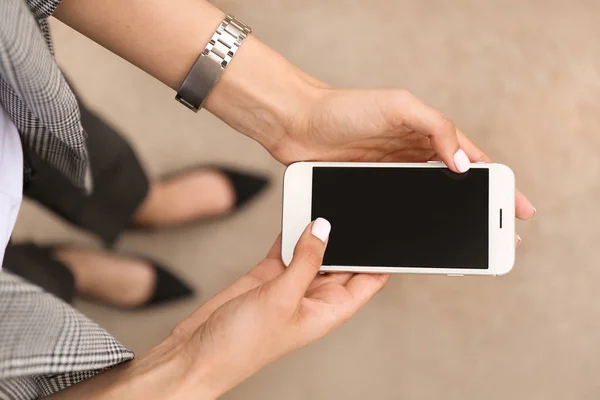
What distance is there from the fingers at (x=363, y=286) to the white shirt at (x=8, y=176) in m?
0.35

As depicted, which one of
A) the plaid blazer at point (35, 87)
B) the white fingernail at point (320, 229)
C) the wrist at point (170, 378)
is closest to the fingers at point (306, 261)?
the white fingernail at point (320, 229)

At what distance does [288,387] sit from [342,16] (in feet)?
2.17

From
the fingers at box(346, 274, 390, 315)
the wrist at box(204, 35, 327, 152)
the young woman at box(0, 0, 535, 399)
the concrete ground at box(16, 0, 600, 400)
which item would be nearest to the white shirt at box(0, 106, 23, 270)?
the young woman at box(0, 0, 535, 399)

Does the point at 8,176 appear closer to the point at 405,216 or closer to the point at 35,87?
the point at 35,87

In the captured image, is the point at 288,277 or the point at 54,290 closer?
the point at 288,277

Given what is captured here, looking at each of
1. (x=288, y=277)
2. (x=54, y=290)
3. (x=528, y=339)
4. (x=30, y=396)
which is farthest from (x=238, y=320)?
(x=528, y=339)

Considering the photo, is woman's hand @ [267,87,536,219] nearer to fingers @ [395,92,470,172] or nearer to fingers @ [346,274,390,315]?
fingers @ [395,92,470,172]

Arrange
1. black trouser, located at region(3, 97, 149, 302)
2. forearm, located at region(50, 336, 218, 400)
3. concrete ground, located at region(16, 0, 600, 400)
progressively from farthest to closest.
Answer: concrete ground, located at region(16, 0, 600, 400) → black trouser, located at region(3, 97, 149, 302) → forearm, located at region(50, 336, 218, 400)

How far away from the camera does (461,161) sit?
24.1 inches

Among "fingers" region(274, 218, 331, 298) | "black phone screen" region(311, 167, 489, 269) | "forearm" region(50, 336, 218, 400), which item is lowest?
"forearm" region(50, 336, 218, 400)

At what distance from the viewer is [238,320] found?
50cm

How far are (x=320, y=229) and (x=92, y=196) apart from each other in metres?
0.39

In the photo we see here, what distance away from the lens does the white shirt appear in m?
0.45

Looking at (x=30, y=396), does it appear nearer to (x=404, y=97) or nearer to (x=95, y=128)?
(x=95, y=128)
